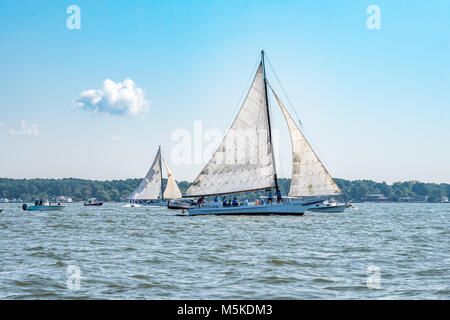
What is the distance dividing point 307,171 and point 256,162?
612 cm

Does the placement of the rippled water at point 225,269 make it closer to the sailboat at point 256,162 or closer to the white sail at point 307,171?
the sailboat at point 256,162

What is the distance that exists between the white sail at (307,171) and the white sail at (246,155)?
3.06m

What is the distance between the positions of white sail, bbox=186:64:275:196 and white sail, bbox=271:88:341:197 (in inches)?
120

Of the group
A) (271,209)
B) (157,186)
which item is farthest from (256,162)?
(157,186)

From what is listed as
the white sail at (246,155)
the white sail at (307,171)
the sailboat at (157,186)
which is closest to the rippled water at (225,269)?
the white sail at (246,155)

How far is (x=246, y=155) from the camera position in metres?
57.6

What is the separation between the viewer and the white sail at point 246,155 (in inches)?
2261

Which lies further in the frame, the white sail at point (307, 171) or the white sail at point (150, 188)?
the white sail at point (150, 188)

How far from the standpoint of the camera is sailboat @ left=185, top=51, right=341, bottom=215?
57.4 m

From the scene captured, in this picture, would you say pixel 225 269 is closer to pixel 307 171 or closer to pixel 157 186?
pixel 307 171

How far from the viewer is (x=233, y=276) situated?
16578 millimetres
